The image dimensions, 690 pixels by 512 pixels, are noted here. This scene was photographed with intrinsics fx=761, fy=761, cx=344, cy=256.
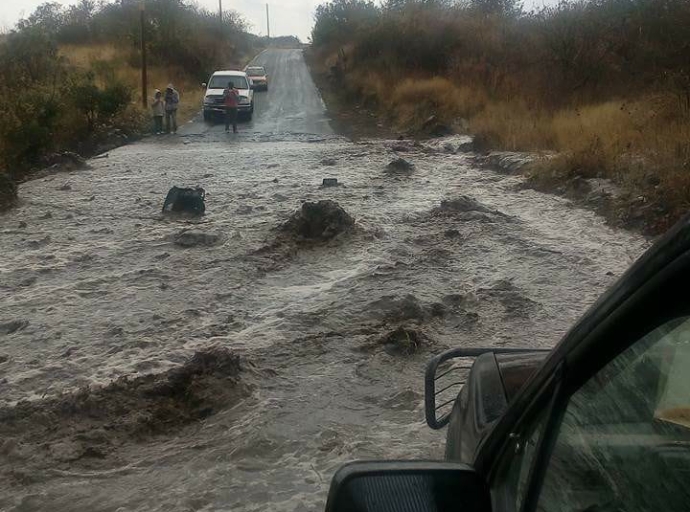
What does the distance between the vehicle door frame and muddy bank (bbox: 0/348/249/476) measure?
3695 mm

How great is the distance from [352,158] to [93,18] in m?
44.2

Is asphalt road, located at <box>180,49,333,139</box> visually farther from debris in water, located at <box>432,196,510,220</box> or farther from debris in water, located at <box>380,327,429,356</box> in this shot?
debris in water, located at <box>380,327,429,356</box>

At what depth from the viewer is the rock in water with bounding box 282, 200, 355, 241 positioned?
10.0 meters

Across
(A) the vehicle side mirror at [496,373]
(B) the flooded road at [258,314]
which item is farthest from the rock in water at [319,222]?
(A) the vehicle side mirror at [496,373]

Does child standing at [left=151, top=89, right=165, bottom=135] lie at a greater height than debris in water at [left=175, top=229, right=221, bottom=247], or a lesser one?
greater

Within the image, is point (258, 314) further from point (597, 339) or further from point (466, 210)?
point (597, 339)

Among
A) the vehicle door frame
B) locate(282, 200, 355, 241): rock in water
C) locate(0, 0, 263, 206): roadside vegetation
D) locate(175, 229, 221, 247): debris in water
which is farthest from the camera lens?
locate(0, 0, 263, 206): roadside vegetation

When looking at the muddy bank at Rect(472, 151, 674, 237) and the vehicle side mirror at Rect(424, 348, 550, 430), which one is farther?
the muddy bank at Rect(472, 151, 674, 237)

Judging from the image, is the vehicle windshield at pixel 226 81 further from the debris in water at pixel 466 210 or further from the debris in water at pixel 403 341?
the debris in water at pixel 403 341

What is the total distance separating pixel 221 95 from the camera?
2606 cm

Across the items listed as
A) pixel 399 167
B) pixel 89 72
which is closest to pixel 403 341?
pixel 399 167

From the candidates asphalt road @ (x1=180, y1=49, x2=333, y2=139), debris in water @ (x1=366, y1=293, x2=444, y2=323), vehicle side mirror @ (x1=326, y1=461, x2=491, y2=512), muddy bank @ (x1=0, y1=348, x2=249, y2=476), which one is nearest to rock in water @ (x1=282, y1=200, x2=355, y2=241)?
debris in water @ (x1=366, y1=293, x2=444, y2=323)

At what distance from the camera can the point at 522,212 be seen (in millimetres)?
11500

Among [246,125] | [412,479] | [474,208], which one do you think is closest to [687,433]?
[412,479]
